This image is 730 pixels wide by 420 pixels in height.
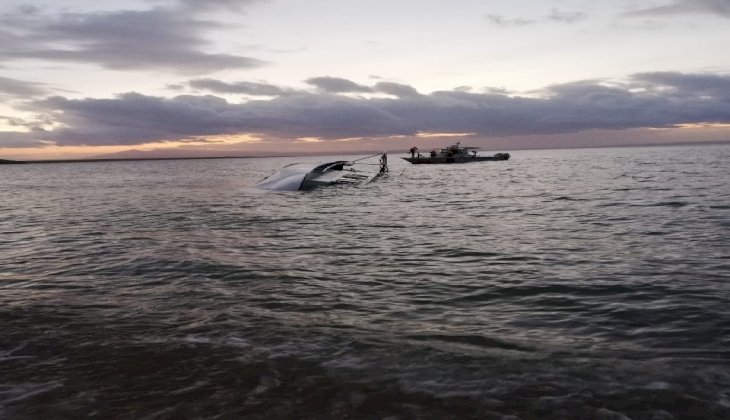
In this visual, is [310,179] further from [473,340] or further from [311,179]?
[473,340]

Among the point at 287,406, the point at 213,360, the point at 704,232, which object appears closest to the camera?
the point at 287,406

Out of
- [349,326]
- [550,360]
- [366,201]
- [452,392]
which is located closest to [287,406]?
[452,392]

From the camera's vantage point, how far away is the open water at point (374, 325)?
5711 mm

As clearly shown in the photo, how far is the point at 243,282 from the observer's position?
470 inches

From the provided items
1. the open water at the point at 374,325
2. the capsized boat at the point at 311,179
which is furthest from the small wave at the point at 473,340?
the capsized boat at the point at 311,179

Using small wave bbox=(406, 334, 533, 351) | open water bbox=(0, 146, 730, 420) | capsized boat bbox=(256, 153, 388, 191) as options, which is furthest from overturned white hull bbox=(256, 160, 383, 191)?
small wave bbox=(406, 334, 533, 351)

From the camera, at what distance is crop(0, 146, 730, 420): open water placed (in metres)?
5.71

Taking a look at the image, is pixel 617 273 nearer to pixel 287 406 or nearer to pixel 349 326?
pixel 349 326

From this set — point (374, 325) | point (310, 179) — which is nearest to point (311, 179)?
point (310, 179)

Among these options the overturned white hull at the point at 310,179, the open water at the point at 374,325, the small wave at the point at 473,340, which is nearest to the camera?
the open water at the point at 374,325

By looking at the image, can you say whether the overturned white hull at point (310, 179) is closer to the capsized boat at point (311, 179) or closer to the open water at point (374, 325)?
the capsized boat at point (311, 179)

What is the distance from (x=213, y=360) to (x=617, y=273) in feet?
31.4

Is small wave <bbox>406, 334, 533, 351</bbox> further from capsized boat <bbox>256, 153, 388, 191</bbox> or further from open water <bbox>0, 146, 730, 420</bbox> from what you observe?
capsized boat <bbox>256, 153, 388, 191</bbox>

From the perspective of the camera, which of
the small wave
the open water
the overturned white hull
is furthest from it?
the overturned white hull
